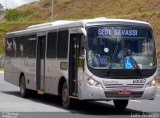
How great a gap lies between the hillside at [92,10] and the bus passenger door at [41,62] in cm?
4219

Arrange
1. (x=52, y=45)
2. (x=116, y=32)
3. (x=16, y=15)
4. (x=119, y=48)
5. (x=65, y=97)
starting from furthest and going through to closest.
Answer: (x=16, y=15)
(x=52, y=45)
(x=65, y=97)
(x=116, y=32)
(x=119, y=48)

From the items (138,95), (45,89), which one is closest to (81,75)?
(138,95)

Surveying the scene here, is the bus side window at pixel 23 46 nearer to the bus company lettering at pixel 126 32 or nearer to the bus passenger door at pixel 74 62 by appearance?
the bus passenger door at pixel 74 62

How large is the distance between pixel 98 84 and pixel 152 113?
6.25 ft

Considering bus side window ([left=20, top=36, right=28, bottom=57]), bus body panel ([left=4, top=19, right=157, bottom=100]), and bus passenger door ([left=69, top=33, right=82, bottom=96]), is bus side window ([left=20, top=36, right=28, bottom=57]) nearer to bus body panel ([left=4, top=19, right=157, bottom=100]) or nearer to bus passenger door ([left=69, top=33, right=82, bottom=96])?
bus body panel ([left=4, top=19, right=157, bottom=100])

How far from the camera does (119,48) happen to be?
17547mm

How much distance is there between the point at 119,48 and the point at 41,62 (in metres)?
5.29

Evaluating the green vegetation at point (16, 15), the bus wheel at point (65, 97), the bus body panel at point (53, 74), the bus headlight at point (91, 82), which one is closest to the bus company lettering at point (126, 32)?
the bus headlight at point (91, 82)

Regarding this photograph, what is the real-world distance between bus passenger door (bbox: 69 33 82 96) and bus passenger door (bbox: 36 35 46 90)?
334cm

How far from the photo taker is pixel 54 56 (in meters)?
20.3

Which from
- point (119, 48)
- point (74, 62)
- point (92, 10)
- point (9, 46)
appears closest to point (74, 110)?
point (74, 62)

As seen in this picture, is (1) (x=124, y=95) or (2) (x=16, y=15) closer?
(1) (x=124, y=95)

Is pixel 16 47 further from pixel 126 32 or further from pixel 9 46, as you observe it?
pixel 126 32

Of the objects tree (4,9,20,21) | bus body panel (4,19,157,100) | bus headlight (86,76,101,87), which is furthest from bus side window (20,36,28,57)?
tree (4,9,20,21)
